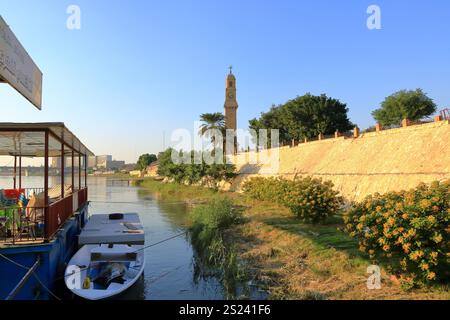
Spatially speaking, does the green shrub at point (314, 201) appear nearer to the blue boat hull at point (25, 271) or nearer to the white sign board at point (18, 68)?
the blue boat hull at point (25, 271)

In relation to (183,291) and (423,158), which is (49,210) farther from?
(423,158)

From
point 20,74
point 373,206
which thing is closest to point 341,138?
point 373,206

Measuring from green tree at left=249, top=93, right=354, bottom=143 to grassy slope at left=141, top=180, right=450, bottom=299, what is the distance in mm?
28184

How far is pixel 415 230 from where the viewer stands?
6.29 meters

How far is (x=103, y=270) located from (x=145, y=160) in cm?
10721

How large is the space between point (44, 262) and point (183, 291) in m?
3.73

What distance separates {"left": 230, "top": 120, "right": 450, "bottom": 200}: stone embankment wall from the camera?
1702 centimetres

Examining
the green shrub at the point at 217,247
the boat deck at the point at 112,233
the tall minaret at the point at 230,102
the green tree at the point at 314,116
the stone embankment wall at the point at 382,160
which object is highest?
the tall minaret at the point at 230,102

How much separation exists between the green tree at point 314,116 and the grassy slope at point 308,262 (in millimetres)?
28184

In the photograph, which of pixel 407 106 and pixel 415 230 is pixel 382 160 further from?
pixel 407 106

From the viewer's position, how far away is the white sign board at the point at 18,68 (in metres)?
4.17

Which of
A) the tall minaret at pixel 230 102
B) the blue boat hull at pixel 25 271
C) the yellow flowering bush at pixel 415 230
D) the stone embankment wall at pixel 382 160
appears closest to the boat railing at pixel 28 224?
the blue boat hull at pixel 25 271

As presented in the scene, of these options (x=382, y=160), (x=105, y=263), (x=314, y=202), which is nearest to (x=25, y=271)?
(x=105, y=263)

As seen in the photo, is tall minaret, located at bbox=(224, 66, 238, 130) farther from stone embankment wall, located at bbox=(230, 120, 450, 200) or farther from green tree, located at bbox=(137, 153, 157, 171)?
green tree, located at bbox=(137, 153, 157, 171)
